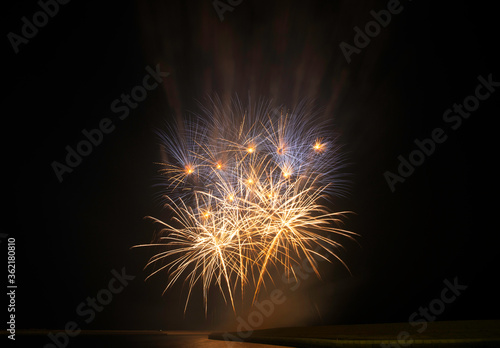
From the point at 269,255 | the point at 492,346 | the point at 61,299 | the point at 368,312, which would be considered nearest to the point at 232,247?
the point at 269,255

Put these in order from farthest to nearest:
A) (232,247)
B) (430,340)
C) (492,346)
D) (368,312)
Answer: (368,312) < (232,247) < (430,340) < (492,346)

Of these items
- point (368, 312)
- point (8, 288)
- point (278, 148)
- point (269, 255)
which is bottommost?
point (368, 312)

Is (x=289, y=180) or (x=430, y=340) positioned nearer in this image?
(x=430, y=340)

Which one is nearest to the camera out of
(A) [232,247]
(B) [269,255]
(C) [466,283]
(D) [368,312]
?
(B) [269,255]

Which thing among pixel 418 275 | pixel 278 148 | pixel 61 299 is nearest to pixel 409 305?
pixel 418 275

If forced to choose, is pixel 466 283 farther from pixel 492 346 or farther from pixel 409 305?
pixel 492 346

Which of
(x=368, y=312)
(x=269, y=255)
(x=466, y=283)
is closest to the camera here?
(x=269, y=255)

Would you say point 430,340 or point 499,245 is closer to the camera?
point 430,340

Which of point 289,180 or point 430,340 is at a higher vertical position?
point 289,180

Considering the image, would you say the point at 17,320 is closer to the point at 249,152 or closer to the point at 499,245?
the point at 249,152
